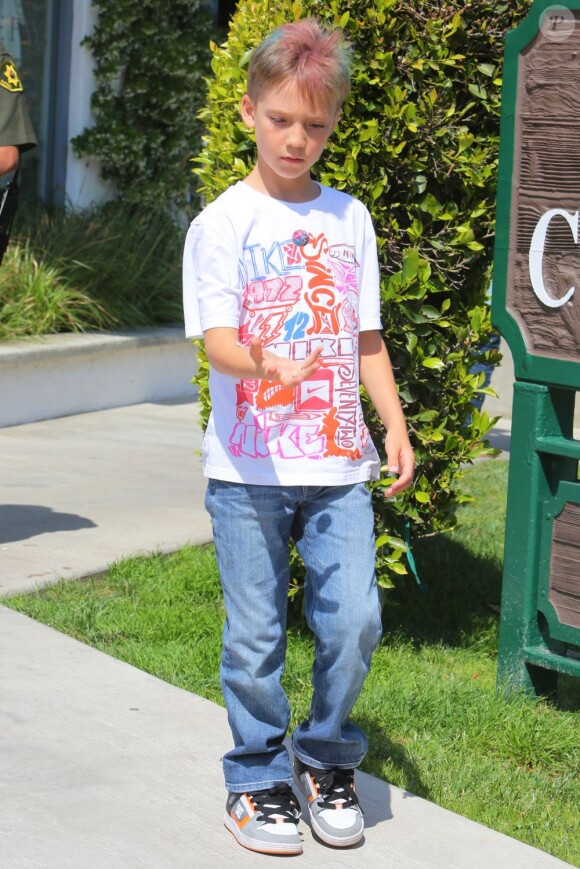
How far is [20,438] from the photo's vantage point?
6664 mm

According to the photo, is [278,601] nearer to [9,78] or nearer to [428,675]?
[428,675]

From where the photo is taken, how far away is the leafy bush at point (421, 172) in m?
3.72

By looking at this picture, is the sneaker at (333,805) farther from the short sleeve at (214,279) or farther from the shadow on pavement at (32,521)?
the shadow on pavement at (32,521)

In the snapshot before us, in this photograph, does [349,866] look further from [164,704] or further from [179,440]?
[179,440]

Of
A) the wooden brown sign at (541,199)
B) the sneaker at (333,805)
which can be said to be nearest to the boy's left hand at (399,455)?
the sneaker at (333,805)

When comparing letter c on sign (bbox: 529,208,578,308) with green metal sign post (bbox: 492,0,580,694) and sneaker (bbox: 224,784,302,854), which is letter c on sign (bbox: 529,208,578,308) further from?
sneaker (bbox: 224,784,302,854)

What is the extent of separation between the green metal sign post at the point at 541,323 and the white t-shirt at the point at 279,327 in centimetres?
100

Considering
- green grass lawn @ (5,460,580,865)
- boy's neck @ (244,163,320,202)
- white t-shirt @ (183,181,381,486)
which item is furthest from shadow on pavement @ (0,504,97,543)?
boy's neck @ (244,163,320,202)

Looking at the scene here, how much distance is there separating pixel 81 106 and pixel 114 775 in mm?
7148

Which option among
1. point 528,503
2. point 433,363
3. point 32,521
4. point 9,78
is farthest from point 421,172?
point 32,521

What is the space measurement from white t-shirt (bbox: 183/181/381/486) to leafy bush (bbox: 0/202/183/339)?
15.7 feet

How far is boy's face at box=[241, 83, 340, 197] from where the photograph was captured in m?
2.62

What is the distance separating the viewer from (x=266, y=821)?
2762mm

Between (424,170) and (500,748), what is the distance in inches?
66.5
